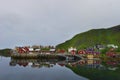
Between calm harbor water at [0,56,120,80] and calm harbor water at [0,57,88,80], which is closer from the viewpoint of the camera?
calm harbor water at [0,57,88,80]

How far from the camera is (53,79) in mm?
93062

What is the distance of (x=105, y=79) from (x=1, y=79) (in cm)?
3130

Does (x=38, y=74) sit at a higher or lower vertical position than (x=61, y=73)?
lower

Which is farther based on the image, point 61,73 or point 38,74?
point 61,73

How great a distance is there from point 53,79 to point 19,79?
1051 centimetres

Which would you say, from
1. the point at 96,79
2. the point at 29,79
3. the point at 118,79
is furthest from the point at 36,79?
the point at 118,79

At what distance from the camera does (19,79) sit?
90938mm

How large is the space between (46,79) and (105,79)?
60.3 feet

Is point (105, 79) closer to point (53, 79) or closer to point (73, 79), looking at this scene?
point (73, 79)

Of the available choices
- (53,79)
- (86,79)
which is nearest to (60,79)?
(53,79)

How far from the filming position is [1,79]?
3487 inches

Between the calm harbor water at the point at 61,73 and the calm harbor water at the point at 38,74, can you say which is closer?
the calm harbor water at the point at 38,74

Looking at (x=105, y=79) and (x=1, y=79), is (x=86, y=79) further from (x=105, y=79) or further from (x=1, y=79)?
(x=1, y=79)

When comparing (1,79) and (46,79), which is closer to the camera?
(1,79)
